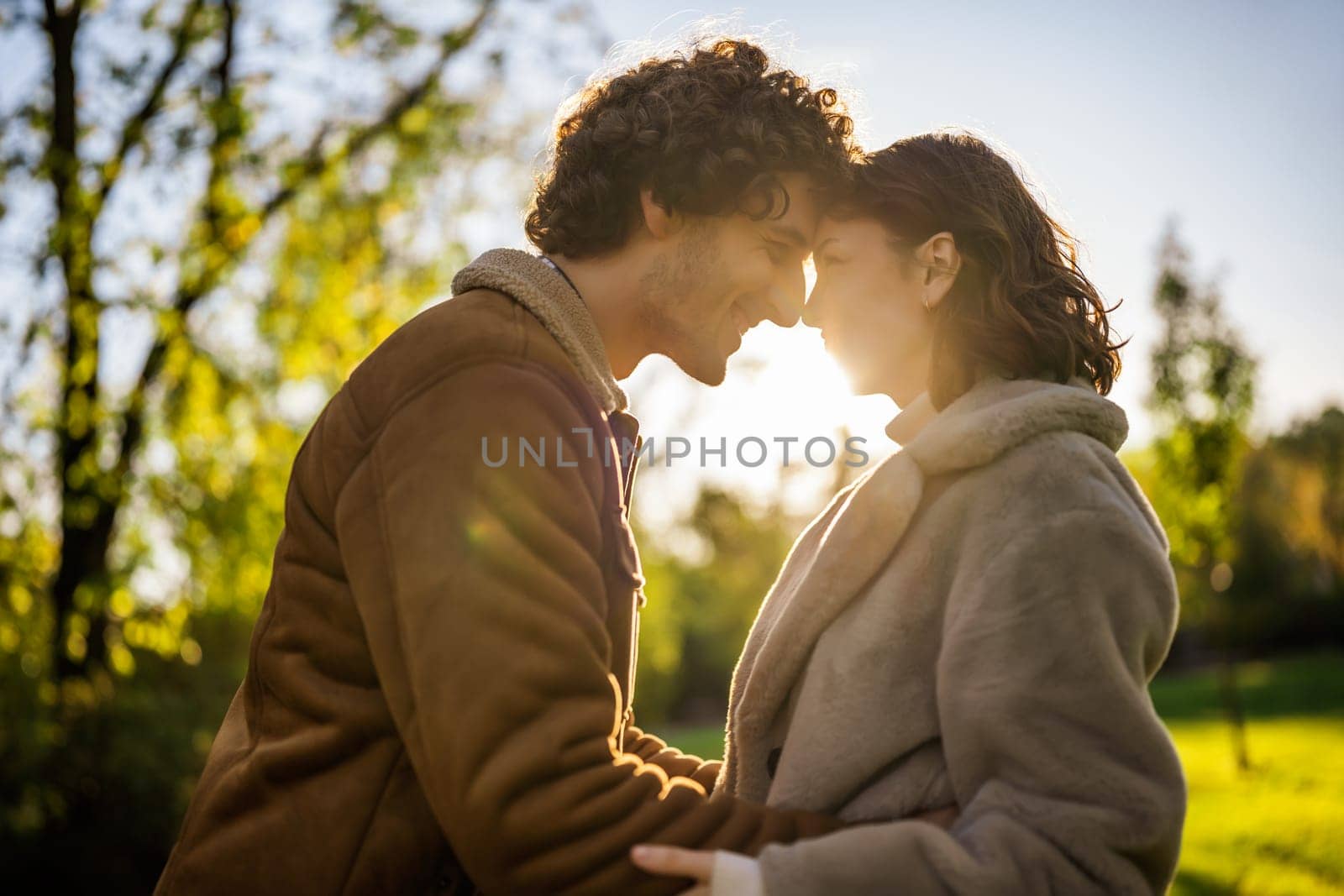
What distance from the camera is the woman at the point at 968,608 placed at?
1609 millimetres

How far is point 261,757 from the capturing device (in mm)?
1849

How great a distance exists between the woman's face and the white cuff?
123 cm

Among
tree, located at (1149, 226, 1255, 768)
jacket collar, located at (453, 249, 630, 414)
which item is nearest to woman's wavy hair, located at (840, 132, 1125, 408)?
jacket collar, located at (453, 249, 630, 414)

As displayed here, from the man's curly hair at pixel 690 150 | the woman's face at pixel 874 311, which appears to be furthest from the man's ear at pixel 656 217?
the woman's face at pixel 874 311

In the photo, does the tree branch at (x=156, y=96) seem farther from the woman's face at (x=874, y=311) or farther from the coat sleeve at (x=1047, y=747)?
the coat sleeve at (x=1047, y=747)

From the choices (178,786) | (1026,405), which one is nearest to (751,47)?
(1026,405)

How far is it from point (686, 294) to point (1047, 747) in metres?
1.35

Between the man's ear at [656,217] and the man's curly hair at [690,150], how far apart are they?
13 mm

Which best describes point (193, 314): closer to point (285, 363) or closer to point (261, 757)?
point (285, 363)

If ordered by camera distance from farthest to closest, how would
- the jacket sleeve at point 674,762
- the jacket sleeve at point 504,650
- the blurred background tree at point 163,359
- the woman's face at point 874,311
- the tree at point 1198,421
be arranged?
the tree at point 1198,421, the blurred background tree at point 163,359, the woman's face at point 874,311, the jacket sleeve at point 674,762, the jacket sleeve at point 504,650

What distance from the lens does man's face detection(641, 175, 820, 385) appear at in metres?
2.49

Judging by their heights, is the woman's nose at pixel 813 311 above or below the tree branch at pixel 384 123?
below

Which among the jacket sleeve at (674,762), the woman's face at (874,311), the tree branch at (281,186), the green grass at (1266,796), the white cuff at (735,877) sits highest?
the tree branch at (281,186)

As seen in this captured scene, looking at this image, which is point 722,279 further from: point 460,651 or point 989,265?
point 460,651
